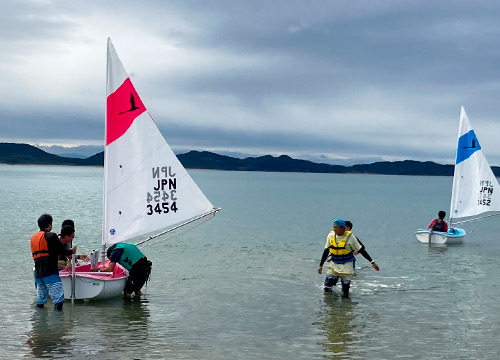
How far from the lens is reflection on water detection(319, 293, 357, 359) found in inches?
544

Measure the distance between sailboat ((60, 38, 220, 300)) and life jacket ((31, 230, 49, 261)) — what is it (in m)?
1.69

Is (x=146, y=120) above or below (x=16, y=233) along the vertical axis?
above

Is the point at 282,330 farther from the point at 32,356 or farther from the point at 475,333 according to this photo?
the point at 32,356

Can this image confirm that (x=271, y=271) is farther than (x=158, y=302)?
Yes

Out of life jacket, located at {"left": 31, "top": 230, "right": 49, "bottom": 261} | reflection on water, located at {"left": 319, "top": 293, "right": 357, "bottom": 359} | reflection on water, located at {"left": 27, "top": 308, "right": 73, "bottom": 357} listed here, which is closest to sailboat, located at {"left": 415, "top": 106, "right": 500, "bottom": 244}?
reflection on water, located at {"left": 319, "top": 293, "right": 357, "bottom": 359}

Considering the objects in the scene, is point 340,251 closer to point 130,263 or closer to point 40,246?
point 130,263

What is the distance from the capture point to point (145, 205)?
703 inches

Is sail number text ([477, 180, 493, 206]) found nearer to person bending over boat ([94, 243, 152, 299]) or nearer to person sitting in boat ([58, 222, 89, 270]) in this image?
person bending over boat ([94, 243, 152, 299])

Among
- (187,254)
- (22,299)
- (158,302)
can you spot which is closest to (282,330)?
(158,302)

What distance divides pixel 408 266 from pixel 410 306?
9.83 m

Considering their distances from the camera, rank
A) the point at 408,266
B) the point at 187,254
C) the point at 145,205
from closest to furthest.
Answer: the point at 145,205
the point at 408,266
the point at 187,254

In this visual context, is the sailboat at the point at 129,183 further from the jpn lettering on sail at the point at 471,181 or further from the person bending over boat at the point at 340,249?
the jpn lettering on sail at the point at 471,181

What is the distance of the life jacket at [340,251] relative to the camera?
58.9 ft

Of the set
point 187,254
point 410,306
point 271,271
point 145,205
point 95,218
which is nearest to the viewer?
point 145,205
